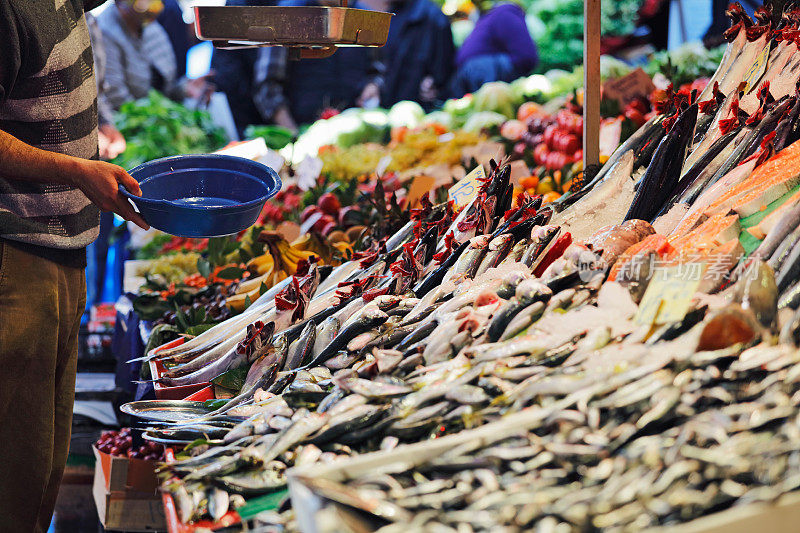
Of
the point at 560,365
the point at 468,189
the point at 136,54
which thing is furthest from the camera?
the point at 136,54

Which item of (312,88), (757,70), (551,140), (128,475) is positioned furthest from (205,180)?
(312,88)

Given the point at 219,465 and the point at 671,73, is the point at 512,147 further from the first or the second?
the point at 219,465

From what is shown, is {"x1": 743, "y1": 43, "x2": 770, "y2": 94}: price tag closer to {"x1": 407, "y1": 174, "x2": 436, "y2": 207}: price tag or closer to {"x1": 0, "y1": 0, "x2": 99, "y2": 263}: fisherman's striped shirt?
{"x1": 407, "y1": 174, "x2": 436, "y2": 207}: price tag

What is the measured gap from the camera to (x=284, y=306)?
106 inches

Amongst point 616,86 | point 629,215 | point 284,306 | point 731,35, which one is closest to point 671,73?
point 616,86

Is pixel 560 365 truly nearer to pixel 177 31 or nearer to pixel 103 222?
pixel 103 222

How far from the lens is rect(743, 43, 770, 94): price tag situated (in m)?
2.44

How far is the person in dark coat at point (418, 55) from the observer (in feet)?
27.9

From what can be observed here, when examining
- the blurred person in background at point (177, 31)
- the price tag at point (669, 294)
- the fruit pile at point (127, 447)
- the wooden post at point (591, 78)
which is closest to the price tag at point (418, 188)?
the wooden post at point (591, 78)

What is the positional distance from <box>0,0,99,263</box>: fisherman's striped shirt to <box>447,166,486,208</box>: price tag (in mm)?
1334

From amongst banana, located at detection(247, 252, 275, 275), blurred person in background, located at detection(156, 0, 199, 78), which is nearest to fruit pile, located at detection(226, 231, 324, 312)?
banana, located at detection(247, 252, 275, 275)

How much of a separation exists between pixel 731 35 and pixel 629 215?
859 mm

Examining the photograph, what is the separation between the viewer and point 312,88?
8688mm

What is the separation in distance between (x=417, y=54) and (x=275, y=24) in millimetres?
6376
